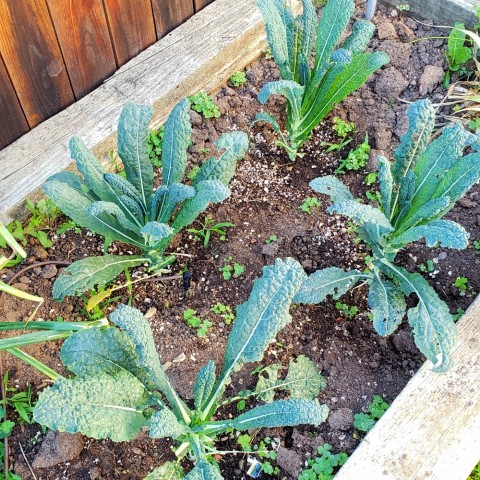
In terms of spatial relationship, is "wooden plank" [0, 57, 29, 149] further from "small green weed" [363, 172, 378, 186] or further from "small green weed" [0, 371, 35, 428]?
"small green weed" [363, 172, 378, 186]

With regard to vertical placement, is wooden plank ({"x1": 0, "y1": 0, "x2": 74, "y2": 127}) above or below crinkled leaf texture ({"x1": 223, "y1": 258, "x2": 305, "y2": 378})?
above

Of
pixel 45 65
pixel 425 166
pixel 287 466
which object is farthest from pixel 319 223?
pixel 45 65

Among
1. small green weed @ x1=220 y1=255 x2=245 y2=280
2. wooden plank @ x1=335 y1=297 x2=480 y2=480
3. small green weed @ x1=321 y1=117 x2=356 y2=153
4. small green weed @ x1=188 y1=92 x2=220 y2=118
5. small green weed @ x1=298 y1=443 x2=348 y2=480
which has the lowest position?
small green weed @ x1=298 y1=443 x2=348 y2=480

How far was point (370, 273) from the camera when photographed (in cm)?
233

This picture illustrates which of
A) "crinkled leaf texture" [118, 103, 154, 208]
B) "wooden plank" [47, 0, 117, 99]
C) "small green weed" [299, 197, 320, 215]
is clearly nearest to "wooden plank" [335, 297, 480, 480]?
"small green weed" [299, 197, 320, 215]

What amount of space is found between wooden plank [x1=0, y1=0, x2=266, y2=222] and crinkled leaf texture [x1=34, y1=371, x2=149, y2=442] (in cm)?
102

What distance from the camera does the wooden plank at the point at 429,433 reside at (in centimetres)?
193

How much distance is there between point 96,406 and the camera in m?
1.75

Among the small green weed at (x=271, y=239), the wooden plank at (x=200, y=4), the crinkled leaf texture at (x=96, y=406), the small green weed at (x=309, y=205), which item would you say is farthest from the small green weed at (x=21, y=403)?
the wooden plank at (x=200, y=4)

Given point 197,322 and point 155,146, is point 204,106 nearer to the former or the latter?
point 155,146

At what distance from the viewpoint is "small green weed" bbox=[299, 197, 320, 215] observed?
2.62m

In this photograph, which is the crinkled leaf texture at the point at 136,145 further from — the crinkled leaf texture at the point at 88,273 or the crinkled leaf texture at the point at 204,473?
the crinkled leaf texture at the point at 204,473

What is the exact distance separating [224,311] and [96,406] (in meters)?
0.75

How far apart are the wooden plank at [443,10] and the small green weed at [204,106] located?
1159 mm
